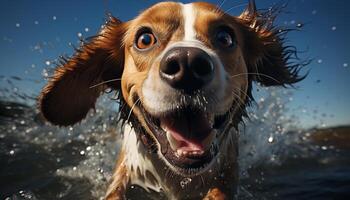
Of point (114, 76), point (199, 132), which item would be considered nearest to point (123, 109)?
point (114, 76)

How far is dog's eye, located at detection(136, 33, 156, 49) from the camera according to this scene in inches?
104

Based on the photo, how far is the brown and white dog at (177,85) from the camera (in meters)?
2.24

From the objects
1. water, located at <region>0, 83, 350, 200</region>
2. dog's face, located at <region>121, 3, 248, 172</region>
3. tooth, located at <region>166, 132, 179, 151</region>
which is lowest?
water, located at <region>0, 83, 350, 200</region>

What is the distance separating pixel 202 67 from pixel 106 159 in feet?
10.1

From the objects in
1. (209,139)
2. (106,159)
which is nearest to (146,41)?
(209,139)

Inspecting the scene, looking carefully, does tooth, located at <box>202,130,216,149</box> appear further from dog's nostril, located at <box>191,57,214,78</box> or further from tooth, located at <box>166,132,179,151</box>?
dog's nostril, located at <box>191,57,214,78</box>

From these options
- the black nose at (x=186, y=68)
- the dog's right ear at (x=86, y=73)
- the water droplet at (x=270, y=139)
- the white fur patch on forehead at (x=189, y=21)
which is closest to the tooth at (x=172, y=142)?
the black nose at (x=186, y=68)

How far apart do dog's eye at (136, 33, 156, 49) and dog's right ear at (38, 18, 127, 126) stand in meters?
0.46

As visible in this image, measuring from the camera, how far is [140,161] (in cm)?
304

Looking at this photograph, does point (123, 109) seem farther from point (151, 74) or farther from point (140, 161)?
point (151, 74)

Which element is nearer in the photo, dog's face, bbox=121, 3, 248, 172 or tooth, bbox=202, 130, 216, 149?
dog's face, bbox=121, 3, 248, 172

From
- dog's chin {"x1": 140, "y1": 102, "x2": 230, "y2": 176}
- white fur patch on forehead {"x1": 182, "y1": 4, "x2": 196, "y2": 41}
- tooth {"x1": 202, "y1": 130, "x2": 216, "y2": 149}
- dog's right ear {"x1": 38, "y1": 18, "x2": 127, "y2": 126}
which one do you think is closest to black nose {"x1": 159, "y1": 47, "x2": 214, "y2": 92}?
dog's chin {"x1": 140, "y1": 102, "x2": 230, "y2": 176}

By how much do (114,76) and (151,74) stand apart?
96 cm

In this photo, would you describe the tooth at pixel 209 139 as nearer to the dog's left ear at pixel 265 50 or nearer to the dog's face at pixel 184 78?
the dog's face at pixel 184 78
